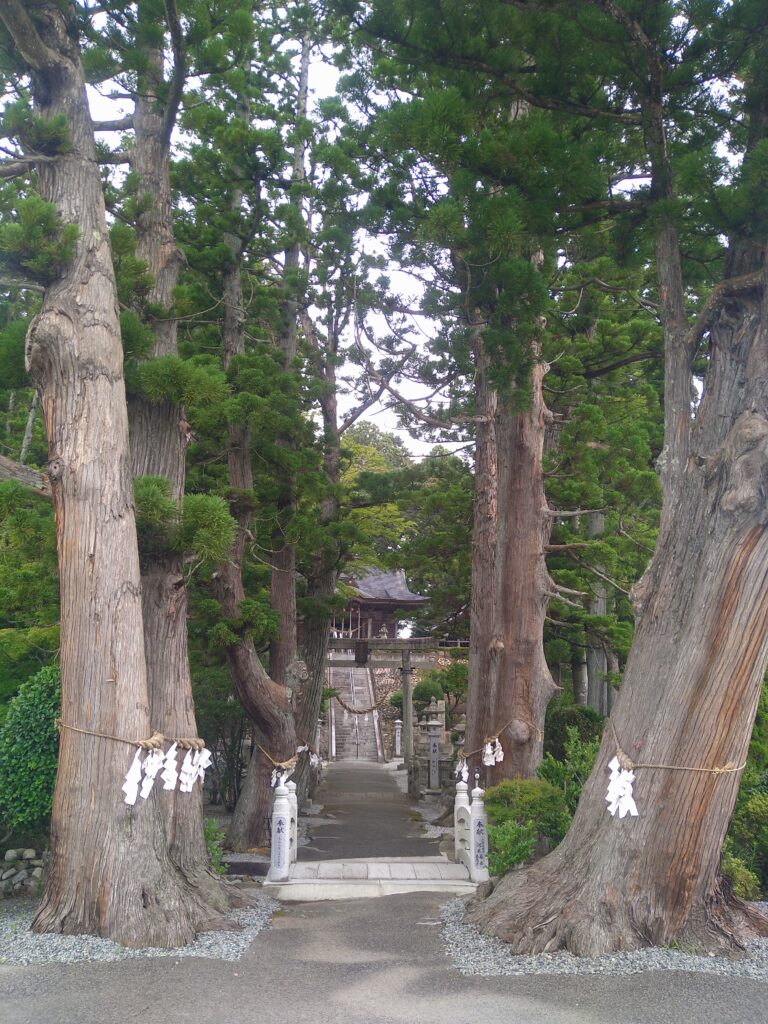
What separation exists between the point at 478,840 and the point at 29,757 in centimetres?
438

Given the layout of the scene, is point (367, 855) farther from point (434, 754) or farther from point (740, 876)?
point (434, 754)

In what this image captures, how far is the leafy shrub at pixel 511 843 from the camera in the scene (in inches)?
237

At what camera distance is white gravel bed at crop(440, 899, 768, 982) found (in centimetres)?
440

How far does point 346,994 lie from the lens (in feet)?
14.3

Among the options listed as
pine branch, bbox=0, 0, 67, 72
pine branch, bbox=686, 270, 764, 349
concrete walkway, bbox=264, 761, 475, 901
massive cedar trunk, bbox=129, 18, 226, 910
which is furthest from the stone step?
pine branch, bbox=0, 0, 67, 72

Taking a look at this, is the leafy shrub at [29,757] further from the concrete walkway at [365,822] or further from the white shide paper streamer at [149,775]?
the concrete walkway at [365,822]

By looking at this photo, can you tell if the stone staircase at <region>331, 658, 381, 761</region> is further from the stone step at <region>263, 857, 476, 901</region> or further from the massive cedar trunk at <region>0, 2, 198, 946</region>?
the massive cedar trunk at <region>0, 2, 198, 946</region>

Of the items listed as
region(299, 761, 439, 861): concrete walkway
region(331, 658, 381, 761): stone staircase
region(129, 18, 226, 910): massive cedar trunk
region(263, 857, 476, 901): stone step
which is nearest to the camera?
region(129, 18, 226, 910): massive cedar trunk

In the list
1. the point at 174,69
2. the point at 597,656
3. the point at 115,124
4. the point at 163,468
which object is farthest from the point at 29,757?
the point at 597,656

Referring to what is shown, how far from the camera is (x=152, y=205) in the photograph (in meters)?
7.46

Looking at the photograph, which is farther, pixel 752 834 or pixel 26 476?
pixel 752 834

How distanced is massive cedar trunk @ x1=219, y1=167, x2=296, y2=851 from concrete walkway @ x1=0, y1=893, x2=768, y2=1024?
180 inches

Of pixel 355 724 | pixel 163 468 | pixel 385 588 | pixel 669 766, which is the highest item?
pixel 163 468

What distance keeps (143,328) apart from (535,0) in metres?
3.76
